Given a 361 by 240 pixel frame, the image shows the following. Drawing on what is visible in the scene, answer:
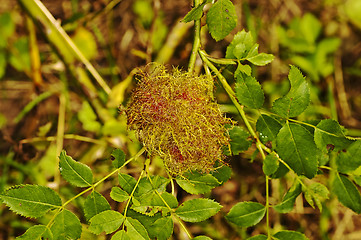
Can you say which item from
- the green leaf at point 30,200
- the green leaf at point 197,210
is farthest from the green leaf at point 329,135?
the green leaf at point 30,200

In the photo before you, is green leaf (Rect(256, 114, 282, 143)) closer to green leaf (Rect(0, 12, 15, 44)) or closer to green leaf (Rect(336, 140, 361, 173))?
green leaf (Rect(336, 140, 361, 173))

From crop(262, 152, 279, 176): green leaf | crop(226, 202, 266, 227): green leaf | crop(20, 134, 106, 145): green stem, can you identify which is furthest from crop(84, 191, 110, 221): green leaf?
crop(20, 134, 106, 145): green stem

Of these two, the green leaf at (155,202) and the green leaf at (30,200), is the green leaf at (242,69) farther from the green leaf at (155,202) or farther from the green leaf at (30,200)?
the green leaf at (30,200)

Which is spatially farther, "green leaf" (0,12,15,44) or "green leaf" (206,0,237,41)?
"green leaf" (0,12,15,44)

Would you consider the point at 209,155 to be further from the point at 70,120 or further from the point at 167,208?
the point at 70,120

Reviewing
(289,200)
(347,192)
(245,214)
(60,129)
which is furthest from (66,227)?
(60,129)

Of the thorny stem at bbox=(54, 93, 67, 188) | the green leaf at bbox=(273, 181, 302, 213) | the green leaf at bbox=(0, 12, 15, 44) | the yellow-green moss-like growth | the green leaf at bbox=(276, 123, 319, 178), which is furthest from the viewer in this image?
the green leaf at bbox=(0, 12, 15, 44)

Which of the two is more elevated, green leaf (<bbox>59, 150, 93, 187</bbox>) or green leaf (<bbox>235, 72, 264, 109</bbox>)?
green leaf (<bbox>59, 150, 93, 187</bbox>)
